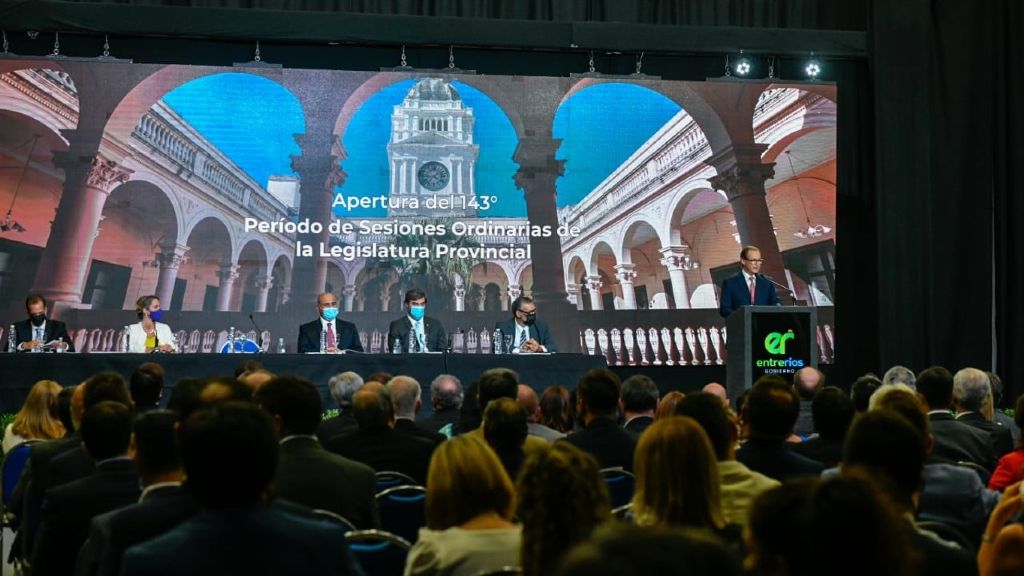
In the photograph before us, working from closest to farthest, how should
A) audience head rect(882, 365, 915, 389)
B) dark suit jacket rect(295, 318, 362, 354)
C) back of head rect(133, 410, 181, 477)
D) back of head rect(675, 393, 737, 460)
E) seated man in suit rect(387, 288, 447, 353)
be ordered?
back of head rect(133, 410, 181, 477)
back of head rect(675, 393, 737, 460)
audience head rect(882, 365, 915, 389)
seated man in suit rect(387, 288, 447, 353)
dark suit jacket rect(295, 318, 362, 354)

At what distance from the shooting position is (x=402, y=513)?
3188 mm

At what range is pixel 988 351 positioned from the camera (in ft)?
31.7

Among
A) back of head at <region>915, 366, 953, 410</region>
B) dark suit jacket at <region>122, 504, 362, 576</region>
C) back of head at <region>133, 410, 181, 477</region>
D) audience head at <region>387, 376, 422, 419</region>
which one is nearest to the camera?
dark suit jacket at <region>122, 504, 362, 576</region>

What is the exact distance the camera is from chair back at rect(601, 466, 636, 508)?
3.34 metres

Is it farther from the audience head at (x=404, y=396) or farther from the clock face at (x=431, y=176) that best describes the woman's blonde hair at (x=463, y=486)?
the clock face at (x=431, y=176)

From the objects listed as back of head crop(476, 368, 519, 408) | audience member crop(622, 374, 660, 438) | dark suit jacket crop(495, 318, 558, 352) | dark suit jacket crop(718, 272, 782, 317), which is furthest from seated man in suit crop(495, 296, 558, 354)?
back of head crop(476, 368, 519, 408)

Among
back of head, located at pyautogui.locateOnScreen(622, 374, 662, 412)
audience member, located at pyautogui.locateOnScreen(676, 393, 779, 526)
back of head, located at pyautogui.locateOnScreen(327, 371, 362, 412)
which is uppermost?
back of head, located at pyautogui.locateOnScreen(622, 374, 662, 412)

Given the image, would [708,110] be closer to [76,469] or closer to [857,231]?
[857,231]

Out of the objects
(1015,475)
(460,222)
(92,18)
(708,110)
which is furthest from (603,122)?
(1015,475)

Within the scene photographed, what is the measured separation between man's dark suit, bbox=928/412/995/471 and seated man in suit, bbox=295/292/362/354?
501cm

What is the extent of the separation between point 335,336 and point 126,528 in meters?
6.03

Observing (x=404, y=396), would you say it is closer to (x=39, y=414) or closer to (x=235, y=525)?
(x=39, y=414)

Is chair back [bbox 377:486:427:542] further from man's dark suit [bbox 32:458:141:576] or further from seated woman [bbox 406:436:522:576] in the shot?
seated woman [bbox 406:436:522:576]

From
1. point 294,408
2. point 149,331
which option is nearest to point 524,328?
point 149,331
